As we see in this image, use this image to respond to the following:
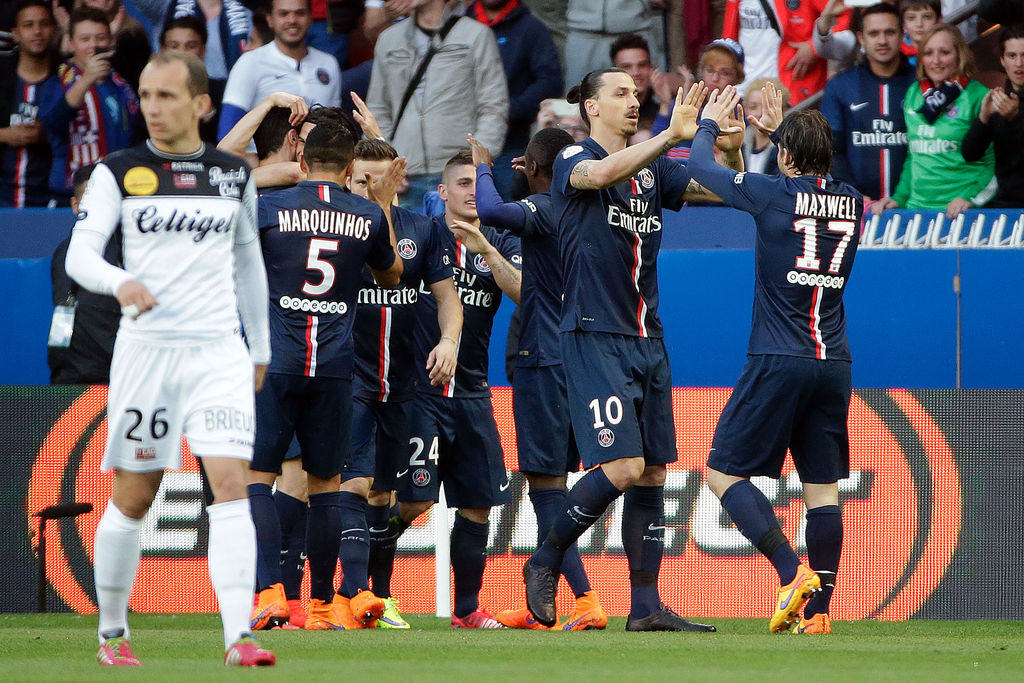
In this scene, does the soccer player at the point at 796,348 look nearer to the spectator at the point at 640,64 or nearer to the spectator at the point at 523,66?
the spectator at the point at 640,64

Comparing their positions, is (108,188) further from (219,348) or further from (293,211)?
(293,211)

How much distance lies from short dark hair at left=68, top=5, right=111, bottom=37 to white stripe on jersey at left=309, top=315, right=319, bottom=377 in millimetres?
6216

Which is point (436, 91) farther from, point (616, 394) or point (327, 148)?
point (616, 394)

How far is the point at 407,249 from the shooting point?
7020 millimetres

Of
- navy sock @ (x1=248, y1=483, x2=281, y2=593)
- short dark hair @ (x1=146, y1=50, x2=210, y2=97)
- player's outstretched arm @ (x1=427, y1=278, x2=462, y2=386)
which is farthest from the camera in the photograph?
player's outstretched arm @ (x1=427, y1=278, x2=462, y2=386)

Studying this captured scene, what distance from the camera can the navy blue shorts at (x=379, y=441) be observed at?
277 inches

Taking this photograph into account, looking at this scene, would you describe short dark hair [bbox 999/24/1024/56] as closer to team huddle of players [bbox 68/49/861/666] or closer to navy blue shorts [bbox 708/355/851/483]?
team huddle of players [bbox 68/49/861/666]

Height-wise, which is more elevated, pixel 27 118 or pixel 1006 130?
pixel 27 118

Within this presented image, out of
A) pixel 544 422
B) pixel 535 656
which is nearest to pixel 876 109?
pixel 544 422

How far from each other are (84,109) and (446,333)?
571cm

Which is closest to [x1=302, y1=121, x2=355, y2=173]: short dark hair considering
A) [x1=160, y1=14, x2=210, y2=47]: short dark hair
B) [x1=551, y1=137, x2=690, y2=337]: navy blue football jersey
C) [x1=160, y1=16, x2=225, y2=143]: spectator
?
[x1=551, y1=137, x2=690, y2=337]: navy blue football jersey

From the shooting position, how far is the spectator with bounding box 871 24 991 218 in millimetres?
10000

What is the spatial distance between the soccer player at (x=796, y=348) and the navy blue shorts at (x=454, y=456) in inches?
48.2

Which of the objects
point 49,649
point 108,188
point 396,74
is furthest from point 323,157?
point 396,74
